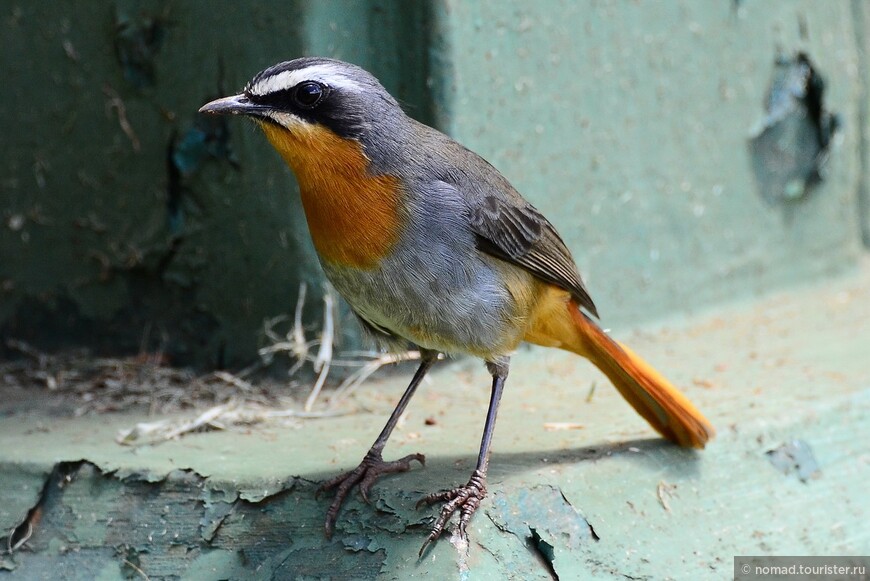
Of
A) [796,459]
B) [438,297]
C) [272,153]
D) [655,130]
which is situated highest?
[655,130]

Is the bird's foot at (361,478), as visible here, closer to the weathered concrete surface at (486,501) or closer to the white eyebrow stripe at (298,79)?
the weathered concrete surface at (486,501)

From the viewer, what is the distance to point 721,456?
13.8 ft

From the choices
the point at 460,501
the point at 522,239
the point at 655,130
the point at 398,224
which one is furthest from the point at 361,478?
the point at 655,130

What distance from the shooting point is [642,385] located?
4.01 meters

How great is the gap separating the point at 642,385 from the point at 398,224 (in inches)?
45.0

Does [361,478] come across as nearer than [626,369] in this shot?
Yes

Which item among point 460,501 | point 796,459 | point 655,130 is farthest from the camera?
point 655,130

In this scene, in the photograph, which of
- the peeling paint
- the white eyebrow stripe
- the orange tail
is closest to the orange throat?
the white eyebrow stripe

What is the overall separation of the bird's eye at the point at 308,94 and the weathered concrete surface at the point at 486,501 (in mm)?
1206

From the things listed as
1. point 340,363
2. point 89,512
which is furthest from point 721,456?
point 89,512

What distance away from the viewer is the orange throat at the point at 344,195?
11.2 feet

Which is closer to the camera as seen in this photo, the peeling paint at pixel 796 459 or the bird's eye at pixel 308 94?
the bird's eye at pixel 308 94

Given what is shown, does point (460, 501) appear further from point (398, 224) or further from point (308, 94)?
point (308, 94)

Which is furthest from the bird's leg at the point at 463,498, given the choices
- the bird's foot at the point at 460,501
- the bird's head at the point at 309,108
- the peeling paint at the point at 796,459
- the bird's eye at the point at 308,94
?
the peeling paint at the point at 796,459
